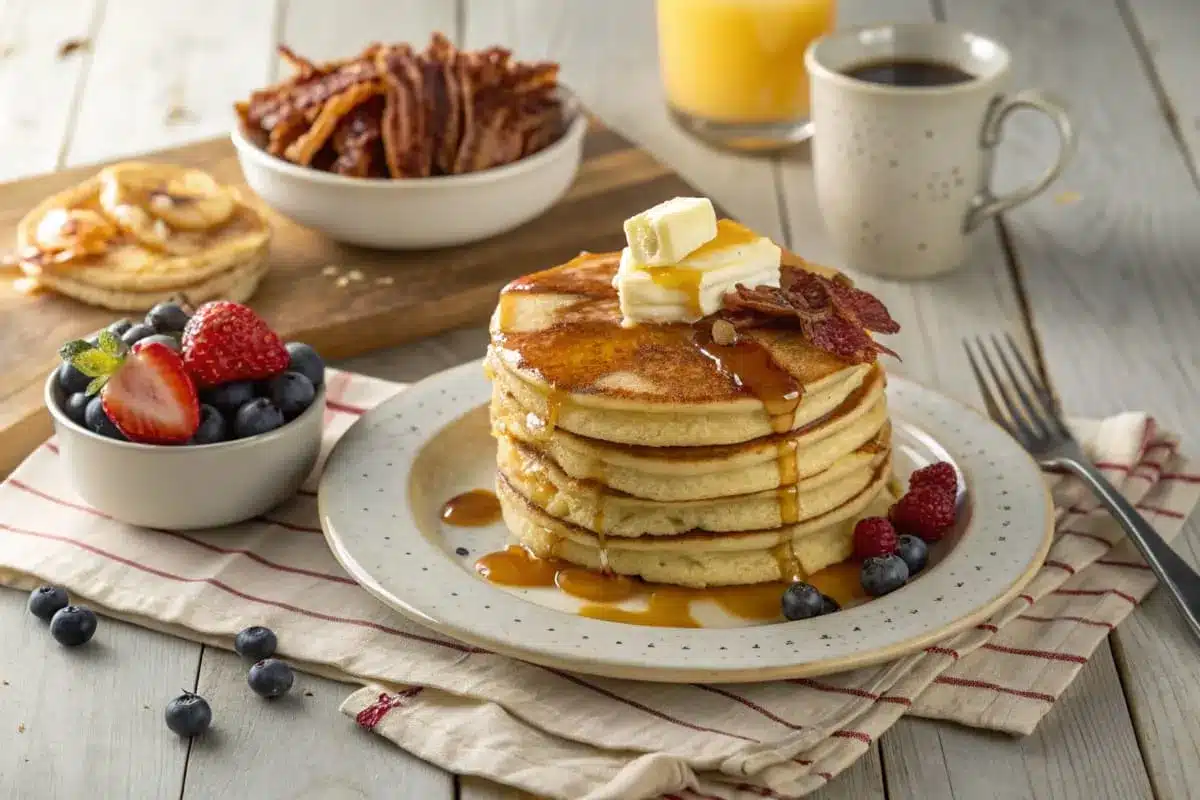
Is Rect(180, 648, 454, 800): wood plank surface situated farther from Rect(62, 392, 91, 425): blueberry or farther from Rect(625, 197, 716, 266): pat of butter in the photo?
Rect(625, 197, 716, 266): pat of butter

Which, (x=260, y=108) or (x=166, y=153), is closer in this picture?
(x=260, y=108)

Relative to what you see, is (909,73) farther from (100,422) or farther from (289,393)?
(100,422)

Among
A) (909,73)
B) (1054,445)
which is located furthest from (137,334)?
(909,73)

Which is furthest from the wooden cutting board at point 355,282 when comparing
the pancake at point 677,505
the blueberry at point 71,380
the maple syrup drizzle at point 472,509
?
the pancake at point 677,505

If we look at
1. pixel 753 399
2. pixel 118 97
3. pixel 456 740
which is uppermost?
pixel 753 399

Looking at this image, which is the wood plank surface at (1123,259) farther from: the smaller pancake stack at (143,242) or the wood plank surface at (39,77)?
the wood plank surface at (39,77)

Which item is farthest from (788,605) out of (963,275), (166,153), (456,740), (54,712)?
(166,153)

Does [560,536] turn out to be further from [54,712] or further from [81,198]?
[81,198]

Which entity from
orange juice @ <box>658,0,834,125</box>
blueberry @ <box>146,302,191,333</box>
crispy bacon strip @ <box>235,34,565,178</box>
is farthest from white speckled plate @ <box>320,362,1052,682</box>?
orange juice @ <box>658,0,834,125</box>
